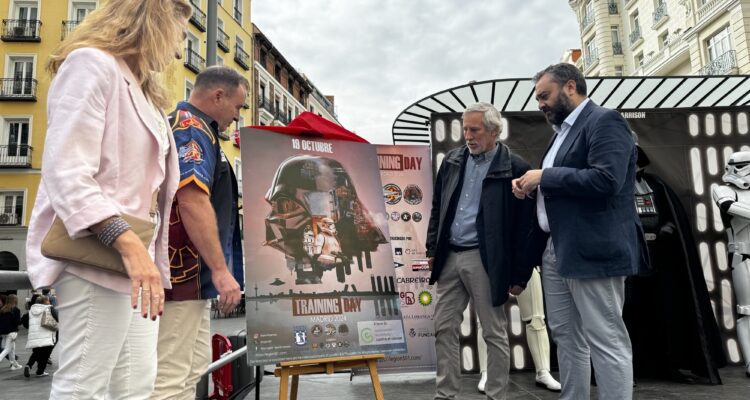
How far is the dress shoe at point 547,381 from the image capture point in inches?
181

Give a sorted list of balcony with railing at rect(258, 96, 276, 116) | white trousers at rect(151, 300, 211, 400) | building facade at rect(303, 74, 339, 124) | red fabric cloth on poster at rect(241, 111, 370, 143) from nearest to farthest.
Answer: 1. white trousers at rect(151, 300, 211, 400)
2. red fabric cloth on poster at rect(241, 111, 370, 143)
3. balcony with railing at rect(258, 96, 276, 116)
4. building facade at rect(303, 74, 339, 124)

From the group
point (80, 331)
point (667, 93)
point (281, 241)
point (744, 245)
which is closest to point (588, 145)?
point (281, 241)

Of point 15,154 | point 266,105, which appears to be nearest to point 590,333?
point 15,154

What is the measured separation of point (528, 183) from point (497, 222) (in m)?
0.62

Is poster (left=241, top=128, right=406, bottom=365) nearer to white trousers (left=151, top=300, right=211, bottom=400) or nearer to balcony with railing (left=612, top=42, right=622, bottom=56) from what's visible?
white trousers (left=151, top=300, right=211, bottom=400)

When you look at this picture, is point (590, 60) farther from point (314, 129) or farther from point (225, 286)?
point (225, 286)

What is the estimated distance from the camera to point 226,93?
268 cm

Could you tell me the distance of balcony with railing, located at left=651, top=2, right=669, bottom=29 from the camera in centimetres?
2900

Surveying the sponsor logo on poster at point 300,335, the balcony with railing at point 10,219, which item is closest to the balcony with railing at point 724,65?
the sponsor logo on poster at point 300,335

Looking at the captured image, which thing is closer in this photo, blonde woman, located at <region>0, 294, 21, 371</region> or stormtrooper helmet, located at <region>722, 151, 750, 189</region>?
stormtrooper helmet, located at <region>722, 151, 750, 189</region>

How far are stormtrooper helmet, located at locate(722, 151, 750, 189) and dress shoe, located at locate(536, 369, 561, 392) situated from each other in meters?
2.54

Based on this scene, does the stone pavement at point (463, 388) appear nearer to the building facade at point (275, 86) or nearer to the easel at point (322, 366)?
the easel at point (322, 366)

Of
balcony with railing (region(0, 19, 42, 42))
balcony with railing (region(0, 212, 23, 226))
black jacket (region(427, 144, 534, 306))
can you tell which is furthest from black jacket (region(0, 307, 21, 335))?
balcony with railing (region(0, 19, 42, 42))

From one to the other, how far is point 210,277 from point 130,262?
109 centimetres
